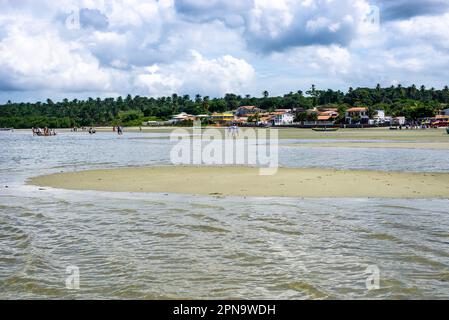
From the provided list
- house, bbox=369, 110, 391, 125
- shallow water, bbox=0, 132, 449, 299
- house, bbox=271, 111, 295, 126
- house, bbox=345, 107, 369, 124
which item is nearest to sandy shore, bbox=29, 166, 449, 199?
shallow water, bbox=0, 132, 449, 299

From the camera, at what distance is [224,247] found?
10594 millimetres

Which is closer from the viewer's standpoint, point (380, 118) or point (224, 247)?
point (224, 247)

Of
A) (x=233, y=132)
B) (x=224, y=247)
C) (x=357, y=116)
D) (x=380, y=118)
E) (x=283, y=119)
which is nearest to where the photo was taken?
(x=224, y=247)

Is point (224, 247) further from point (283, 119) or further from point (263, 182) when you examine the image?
point (283, 119)

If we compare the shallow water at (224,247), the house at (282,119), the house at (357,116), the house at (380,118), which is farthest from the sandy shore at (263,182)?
the house at (282,119)

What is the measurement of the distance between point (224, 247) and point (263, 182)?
1129cm

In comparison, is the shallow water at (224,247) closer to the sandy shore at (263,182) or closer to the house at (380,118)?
the sandy shore at (263,182)

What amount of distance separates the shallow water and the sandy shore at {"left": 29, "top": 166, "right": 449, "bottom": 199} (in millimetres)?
1771

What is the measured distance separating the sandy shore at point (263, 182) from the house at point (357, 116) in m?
137

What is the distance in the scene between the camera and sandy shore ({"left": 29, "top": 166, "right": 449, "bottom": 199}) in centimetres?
1859

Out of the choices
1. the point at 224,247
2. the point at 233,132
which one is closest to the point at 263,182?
the point at 224,247

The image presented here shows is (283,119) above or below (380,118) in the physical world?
above

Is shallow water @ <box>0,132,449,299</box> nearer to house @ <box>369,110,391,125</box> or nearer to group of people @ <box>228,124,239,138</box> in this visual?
group of people @ <box>228,124,239,138</box>
